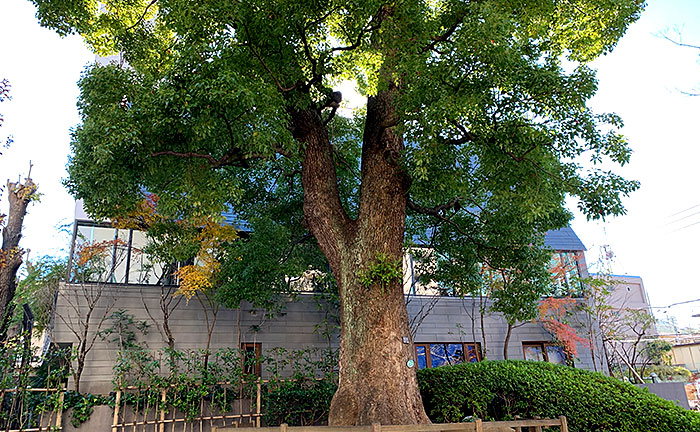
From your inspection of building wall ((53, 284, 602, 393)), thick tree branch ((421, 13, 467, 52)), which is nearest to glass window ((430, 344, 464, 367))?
building wall ((53, 284, 602, 393))

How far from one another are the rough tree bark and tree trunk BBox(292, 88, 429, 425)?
4.60 meters

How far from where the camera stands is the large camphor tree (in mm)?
5230

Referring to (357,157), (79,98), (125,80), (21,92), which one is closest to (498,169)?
(357,157)

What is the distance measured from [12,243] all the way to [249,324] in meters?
4.27

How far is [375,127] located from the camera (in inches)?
266

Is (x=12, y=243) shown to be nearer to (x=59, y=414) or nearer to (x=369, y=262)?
(x=59, y=414)

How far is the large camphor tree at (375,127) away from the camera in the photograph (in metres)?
5.23

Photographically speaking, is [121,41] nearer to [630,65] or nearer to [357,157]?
[357,157]

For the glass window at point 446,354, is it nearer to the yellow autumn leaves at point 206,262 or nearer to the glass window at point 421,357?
the glass window at point 421,357

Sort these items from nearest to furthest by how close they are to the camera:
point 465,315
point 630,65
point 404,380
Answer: point 404,380 < point 630,65 < point 465,315

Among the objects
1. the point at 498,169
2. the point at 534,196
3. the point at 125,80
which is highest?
the point at 125,80

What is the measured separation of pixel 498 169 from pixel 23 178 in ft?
24.9

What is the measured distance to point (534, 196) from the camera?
5.59 meters

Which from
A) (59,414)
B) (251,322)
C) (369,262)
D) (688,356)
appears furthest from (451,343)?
(688,356)
